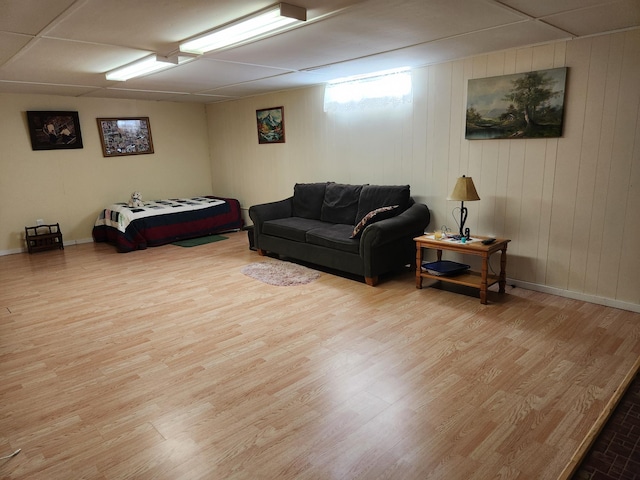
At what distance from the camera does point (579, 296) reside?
3.70 meters

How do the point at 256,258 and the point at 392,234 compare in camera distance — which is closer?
the point at 392,234

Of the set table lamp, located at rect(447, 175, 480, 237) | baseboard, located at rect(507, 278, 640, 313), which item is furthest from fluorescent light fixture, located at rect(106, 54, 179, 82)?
baseboard, located at rect(507, 278, 640, 313)

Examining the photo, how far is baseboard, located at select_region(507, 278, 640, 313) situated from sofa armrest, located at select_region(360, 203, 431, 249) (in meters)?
1.03

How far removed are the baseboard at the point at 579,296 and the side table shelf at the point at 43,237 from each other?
6.15m

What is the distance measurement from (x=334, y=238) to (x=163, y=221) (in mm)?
3058

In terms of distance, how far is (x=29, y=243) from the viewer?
19.8ft

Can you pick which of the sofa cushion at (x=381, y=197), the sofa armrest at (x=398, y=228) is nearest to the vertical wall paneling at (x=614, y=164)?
the sofa armrest at (x=398, y=228)

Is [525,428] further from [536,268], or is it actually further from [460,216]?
[460,216]

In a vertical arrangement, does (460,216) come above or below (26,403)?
above

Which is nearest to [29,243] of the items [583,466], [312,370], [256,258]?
[256,258]

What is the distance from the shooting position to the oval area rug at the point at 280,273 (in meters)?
4.46

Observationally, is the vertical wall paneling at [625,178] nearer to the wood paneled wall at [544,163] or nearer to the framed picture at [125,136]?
the wood paneled wall at [544,163]

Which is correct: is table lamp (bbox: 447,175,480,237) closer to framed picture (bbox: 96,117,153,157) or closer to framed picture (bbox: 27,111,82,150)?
framed picture (bbox: 96,117,153,157)

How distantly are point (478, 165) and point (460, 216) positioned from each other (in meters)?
0.53
